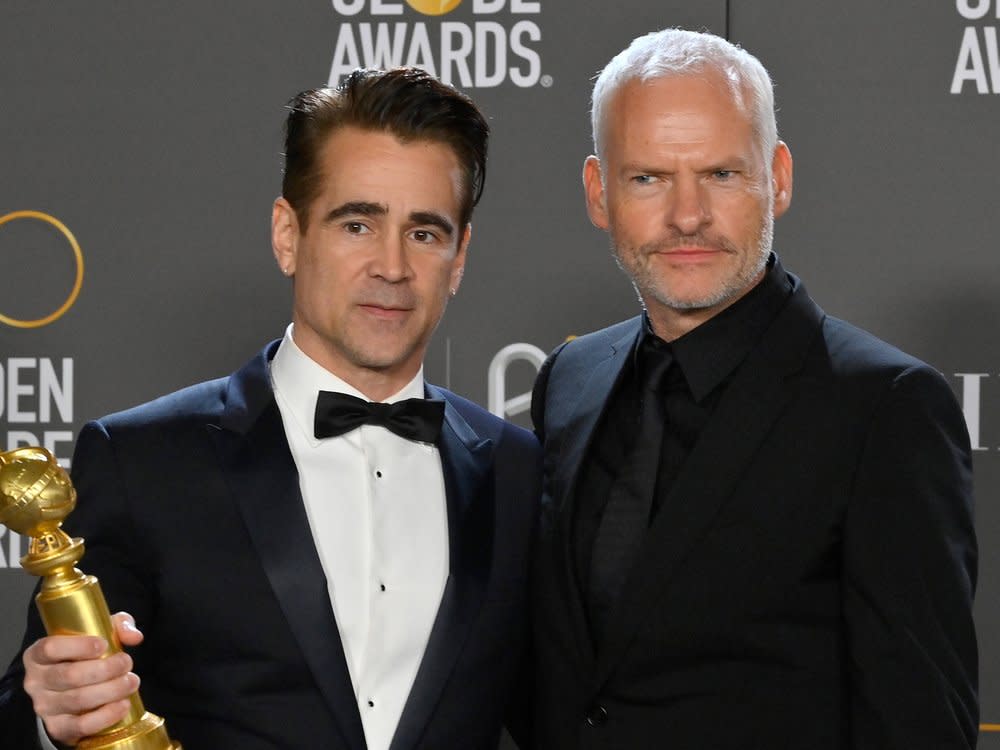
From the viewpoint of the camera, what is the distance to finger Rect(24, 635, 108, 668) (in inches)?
60.7

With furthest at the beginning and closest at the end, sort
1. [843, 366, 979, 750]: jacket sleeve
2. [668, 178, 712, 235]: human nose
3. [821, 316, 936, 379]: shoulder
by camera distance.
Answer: [668, 178, 712, 235]: human nose, [821, 316, 936, 379]: shoulder, [843, 366, 979, 750]: jacket sleeve

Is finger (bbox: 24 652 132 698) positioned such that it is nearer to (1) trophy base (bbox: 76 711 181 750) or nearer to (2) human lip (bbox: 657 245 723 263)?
(1) trophy base (bbox: 76 711 181 750)

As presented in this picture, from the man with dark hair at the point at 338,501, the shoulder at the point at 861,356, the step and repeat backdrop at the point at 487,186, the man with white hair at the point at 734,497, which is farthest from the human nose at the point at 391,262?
the step and repeat backdrop at the point at 487,186

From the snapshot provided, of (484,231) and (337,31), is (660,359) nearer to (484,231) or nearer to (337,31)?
(484,231)

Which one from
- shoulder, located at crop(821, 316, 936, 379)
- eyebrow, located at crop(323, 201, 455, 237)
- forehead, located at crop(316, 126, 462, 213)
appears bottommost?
shoulder, located at crop(821, 316, 936, 379)

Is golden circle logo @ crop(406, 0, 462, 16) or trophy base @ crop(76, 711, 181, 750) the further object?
golden circle logo @ crop(406, 0, 462, 16)

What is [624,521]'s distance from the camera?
2.12 m

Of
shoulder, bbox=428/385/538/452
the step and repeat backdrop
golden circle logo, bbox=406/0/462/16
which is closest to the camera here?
shoulder, bbox=428/385/538/452

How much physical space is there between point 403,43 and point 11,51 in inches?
35.2

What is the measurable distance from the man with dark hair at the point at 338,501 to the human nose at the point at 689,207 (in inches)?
13.1

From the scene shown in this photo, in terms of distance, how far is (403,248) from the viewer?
213 centimetres

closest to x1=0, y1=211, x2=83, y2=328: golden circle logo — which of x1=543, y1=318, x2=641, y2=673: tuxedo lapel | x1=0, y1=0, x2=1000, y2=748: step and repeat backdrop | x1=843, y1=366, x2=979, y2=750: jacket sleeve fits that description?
x1=0, y1=0, x2=1000, y2=748: step and repeat backdrop

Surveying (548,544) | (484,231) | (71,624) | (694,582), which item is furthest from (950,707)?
(484,231)

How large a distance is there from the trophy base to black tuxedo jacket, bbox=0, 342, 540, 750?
1.00 feet
